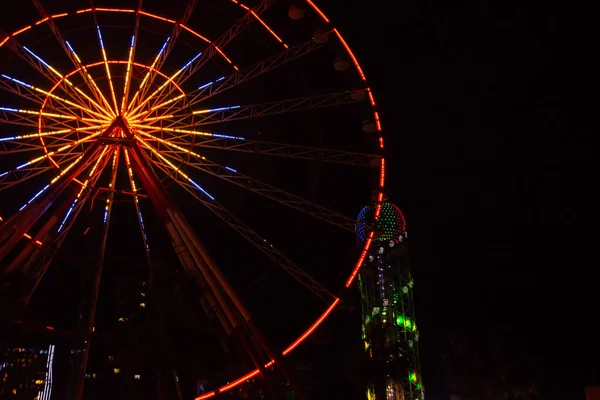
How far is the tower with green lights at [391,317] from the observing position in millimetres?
23328

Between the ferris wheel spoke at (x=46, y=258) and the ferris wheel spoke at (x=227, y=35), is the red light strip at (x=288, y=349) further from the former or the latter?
the ferris wheel spoke at (x=227, y=35)

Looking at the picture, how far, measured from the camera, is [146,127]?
1703 cm

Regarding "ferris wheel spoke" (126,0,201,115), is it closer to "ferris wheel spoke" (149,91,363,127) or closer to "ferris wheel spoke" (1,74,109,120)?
"ferris wheel spoke" (149,91,363,127)

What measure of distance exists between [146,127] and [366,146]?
22.2 ft

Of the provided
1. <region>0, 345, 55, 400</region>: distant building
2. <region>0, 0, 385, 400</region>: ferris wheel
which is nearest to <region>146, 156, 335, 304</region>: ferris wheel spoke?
<region>0, 0, 385, 400</region>: ferris wheel

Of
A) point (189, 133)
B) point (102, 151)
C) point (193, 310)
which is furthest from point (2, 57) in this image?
point (193, 310)

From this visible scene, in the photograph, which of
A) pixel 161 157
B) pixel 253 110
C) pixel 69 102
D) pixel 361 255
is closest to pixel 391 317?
pixel 361 255

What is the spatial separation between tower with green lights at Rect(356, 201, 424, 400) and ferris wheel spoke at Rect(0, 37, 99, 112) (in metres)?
13.1

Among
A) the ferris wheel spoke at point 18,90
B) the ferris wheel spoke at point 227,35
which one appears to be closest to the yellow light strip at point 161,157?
the ferris wheel spoke at point 227,35

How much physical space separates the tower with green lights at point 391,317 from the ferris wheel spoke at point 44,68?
1315cm

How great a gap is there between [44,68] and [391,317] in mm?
25796

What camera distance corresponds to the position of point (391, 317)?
1422 inches

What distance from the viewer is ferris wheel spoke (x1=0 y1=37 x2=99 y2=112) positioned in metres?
15.7

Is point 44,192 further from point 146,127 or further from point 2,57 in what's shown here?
point 2,57
